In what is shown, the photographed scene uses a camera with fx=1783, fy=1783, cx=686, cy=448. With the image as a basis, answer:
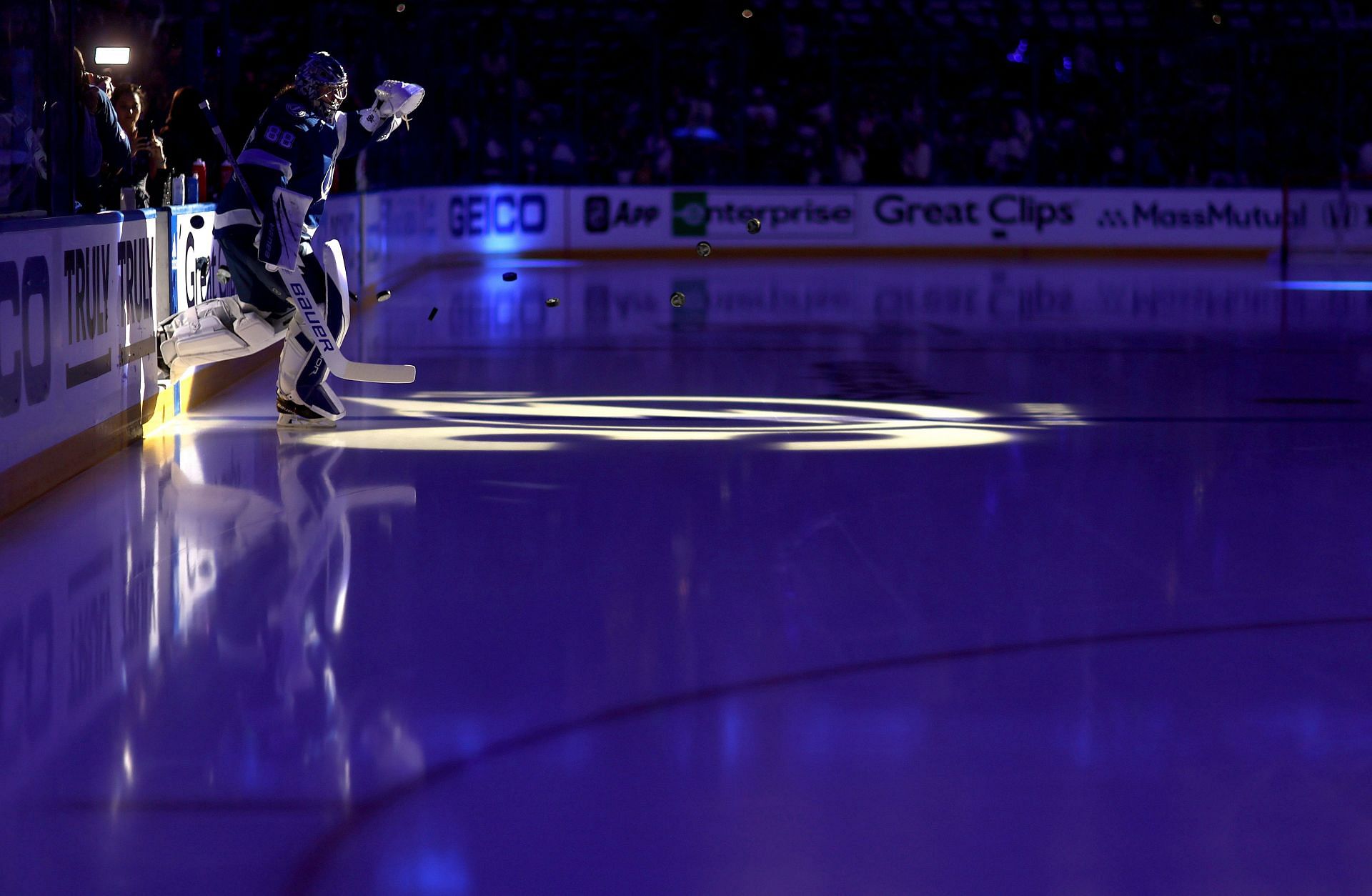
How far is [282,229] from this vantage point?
25.2 feet

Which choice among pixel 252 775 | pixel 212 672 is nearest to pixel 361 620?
pixel 212 672

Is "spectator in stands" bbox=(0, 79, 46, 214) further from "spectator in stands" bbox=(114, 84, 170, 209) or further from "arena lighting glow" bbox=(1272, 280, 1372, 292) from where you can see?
"arena lighting glow" bbox=(1272, 280, 1372, 292)

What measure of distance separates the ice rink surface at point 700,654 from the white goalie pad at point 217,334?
38cm

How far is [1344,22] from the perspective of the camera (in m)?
27.6

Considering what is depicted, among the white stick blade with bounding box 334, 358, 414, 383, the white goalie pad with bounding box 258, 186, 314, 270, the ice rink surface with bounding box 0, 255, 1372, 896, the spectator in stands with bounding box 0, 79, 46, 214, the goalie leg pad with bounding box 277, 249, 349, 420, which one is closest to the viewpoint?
the ice rink surface with bounding box 0, 255, 1372, 896

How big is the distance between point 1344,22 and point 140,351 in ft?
79.2

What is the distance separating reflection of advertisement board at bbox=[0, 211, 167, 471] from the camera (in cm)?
601

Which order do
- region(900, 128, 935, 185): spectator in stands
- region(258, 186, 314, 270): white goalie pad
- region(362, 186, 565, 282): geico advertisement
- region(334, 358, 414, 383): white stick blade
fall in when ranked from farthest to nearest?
region(900, 128, 935, 185): spectator in stands
region(362, 186, 565, 282): geico advertisement
region(334, 358, 414, 383): white stick blade
region(258, 186, 314, 270): white goalie pad

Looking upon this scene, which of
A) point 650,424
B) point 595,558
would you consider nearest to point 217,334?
point 650,424

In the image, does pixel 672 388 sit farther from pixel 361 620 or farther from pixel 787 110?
pixel 787 110

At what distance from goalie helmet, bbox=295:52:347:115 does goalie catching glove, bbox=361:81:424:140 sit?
0.15 meters

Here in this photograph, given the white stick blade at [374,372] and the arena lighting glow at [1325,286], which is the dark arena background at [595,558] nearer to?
the white stick blade at [374,372]

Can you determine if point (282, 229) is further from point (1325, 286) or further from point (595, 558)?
point (1325, 286)

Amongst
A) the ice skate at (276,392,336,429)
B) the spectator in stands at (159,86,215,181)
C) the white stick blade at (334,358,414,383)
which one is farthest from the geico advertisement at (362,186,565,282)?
the white stick blade at (334,358,414,383)
